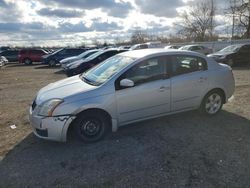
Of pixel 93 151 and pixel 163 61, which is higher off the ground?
pixel 163 61

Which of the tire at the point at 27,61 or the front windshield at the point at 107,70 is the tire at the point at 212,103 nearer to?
the front windshield at the point at 107,70

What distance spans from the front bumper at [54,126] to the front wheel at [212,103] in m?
3.00

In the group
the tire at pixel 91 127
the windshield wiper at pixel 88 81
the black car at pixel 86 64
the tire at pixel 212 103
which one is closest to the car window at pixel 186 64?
the tire at pixel 212 103

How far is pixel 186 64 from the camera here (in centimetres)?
596

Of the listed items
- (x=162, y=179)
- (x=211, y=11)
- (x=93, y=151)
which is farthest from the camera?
(x=211, y=11)

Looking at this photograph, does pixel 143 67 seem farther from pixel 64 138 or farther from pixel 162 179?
pixel 162 179

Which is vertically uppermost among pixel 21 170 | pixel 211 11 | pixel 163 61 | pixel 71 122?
pixel 211 11

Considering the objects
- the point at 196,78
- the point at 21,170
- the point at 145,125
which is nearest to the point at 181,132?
the point at 145,125

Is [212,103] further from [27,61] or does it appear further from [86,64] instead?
[27,61]

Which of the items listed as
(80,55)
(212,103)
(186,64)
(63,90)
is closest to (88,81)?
(63,90)

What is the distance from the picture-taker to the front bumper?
189 inches

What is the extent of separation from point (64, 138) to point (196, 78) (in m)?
2.96

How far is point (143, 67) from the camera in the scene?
547 centimetres

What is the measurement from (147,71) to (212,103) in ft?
6.09
